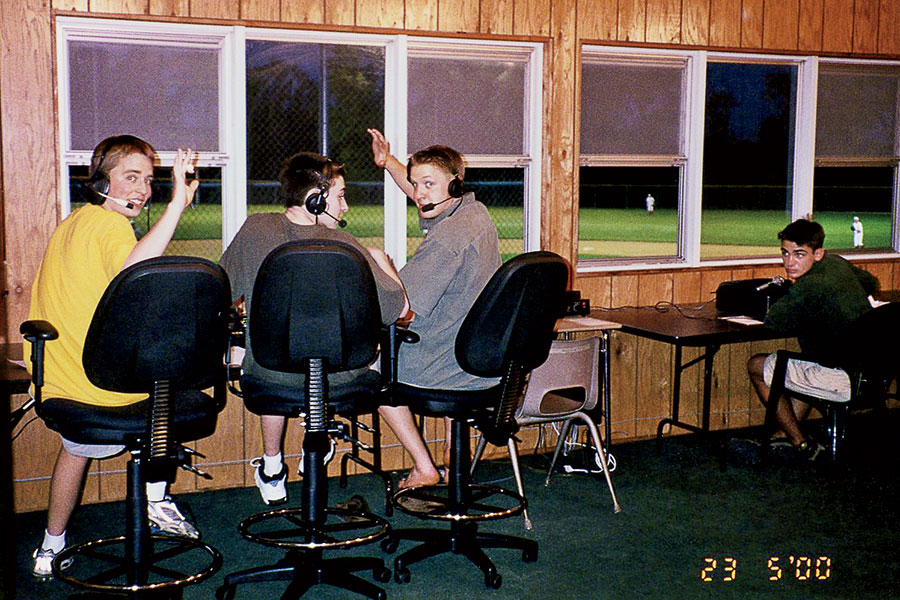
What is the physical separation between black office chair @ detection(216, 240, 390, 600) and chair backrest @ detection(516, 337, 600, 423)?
3.03 feet

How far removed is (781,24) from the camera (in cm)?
576

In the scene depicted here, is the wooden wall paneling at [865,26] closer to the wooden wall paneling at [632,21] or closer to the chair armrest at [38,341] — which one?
the wooden wall paneling at [632,21]

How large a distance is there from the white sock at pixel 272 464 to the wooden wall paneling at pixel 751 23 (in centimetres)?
341

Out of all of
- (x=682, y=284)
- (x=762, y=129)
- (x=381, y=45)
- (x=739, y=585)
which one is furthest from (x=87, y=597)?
(x=762, y=129)

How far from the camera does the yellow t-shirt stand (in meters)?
3.07

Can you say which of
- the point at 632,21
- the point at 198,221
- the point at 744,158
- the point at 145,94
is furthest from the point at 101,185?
the point at 744,158

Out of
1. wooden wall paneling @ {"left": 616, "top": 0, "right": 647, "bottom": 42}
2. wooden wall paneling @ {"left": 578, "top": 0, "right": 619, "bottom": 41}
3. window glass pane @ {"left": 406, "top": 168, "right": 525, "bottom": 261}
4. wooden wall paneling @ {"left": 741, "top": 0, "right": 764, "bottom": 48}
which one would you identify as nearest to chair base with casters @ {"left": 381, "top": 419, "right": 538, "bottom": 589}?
wooden wall paneling @ {"left": 578, "top": 0, "right": 619, "bottom": 41}

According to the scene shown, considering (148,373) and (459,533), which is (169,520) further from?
(148,373)

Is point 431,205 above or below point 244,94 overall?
below

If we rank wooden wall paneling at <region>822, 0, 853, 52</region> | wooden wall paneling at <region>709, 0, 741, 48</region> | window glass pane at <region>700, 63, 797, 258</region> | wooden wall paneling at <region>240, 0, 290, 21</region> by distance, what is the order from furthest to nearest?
window glass pane at <region>700, 63, 797, 258</region> < wooden wall paneling at <region>822, 0, 853, 52</region> < wooden wall paneling at <region>709, 0, 741, 48</region> < wooden wall paneling at <region>240, 0, 290, 21</region>

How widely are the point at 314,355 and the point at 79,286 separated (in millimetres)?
738

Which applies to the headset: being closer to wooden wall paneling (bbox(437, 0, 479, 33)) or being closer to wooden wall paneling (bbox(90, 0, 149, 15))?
wooden wall paneling (bbox(90, 0, 149, 15))

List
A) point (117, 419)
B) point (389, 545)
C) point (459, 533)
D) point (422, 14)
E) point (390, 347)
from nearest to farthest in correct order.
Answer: point (117, 419)
point (390, 347)
point (459, 533)
point (389, 545)
point (422, 14)

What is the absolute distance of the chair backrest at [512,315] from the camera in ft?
10.7
